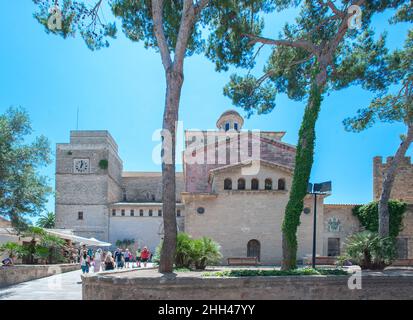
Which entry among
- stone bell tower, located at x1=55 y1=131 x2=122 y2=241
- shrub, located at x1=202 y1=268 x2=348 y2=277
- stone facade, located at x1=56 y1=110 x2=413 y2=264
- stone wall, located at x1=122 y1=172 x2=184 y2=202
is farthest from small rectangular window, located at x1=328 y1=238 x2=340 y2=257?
stone wall, located at x1=122 y1=172 x2=184 y2=202

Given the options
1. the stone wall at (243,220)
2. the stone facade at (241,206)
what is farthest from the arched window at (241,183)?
the stone wall at (243,220)

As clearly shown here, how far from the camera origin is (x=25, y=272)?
1892 centimetres

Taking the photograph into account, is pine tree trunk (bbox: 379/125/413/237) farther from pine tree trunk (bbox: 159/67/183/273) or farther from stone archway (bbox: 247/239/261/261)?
stone archway (bbox: 247/239/261/261)

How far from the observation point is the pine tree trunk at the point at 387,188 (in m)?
17.0

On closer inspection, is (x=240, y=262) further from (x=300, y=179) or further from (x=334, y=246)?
(x=300, y=179)

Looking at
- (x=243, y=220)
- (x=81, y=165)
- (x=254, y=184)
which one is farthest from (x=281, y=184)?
(x=81, y=165)

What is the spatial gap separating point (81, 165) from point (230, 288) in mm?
42032

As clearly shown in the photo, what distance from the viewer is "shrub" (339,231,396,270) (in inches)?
529

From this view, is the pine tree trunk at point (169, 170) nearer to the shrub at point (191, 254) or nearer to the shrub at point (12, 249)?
the shrub at point (191, 254)

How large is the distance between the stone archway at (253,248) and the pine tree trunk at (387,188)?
11.4m

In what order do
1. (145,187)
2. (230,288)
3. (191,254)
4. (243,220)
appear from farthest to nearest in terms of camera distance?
(145,187) < (243,220) < (191,254) < (230,288)

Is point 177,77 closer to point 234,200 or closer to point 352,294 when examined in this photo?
point 352,294

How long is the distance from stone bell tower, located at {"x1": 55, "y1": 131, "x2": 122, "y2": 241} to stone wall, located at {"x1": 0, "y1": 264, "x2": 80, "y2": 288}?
23.1 meters

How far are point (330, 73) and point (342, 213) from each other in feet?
52.9
